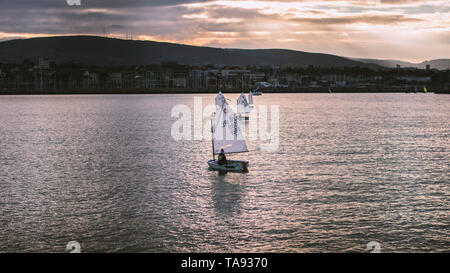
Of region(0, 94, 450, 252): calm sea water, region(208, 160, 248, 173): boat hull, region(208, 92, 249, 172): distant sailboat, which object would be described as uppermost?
region(208, 92, 249, 172): distant sailboat

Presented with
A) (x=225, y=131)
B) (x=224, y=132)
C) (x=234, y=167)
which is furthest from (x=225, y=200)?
(x=225, y=131)

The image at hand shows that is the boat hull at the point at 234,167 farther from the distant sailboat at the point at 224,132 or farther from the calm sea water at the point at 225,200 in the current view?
the distant sailboat at the point at 224,132

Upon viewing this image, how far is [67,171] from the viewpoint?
44688 mm

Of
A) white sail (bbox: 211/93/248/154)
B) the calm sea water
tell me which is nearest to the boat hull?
the calm sea water

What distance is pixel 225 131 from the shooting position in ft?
142

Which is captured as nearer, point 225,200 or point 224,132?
point 225,200

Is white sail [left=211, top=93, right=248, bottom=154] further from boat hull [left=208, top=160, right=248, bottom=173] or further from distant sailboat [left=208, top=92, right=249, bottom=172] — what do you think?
boat hull [left=208, top=160, right=248, bottom=173]

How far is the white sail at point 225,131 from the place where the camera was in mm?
43031

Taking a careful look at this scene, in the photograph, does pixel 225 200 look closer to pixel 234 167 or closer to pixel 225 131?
pixel 234 167

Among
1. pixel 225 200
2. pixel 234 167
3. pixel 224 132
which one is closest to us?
pixel 225 200

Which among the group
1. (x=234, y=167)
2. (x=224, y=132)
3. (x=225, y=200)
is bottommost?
(x=225, y=200)

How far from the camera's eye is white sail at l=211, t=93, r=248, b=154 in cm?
4303

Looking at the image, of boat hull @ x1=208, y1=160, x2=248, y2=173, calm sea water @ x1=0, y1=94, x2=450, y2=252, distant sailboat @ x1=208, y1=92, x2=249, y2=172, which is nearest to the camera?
calm sea water @ x1=0, y1=94, x2=450, y2=252
